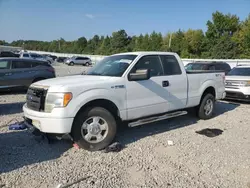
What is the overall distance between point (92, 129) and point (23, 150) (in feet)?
4.45

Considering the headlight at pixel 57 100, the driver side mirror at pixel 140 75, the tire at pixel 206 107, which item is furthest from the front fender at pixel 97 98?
the tire at pixel 206 107

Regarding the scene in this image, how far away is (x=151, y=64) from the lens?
5.68 metres

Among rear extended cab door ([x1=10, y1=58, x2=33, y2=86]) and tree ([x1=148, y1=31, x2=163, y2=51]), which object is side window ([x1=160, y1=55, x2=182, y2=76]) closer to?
rear extended cab door ([x1=10, y1=58, x2=33, y2=86])

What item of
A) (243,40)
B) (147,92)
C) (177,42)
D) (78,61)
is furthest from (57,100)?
A: (177,42)

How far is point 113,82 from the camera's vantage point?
481cm

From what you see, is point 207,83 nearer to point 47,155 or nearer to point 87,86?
point 87,86

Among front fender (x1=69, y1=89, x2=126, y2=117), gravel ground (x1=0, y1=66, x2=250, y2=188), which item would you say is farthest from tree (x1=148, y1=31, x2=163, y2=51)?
front fender (x1=69, y1=89, x2=126, y2=117)

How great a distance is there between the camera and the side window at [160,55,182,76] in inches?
232

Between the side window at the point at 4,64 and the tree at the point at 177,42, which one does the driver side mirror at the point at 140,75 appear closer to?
the side window at the point at 4,64

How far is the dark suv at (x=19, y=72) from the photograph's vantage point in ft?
34.2

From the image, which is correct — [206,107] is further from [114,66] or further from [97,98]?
[97,98]

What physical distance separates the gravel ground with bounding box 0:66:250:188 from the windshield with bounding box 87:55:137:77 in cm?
144

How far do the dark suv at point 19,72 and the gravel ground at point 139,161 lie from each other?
5173mm

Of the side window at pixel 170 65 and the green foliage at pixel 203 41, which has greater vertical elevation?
the green foliage at pixel 203 41
